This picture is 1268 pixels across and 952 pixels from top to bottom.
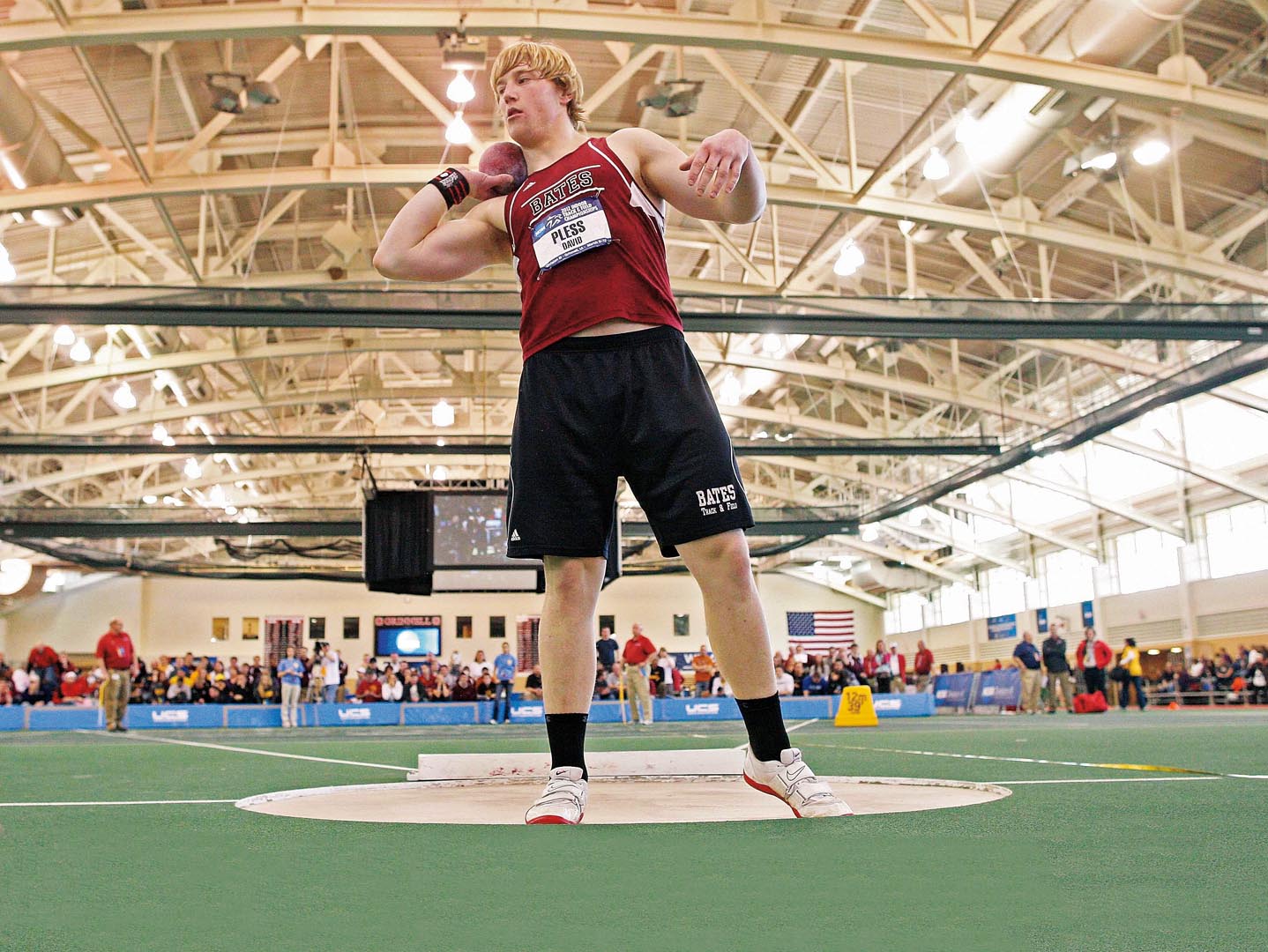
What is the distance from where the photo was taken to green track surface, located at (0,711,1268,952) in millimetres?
1045

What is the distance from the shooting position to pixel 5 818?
95.8 inches

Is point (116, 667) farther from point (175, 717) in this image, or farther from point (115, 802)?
point (115, 802)

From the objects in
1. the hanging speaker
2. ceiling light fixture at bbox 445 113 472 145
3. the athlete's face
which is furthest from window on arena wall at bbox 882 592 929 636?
the athlete's face

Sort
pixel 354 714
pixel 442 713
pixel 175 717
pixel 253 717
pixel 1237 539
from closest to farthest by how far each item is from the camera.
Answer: pixel 175 717, pixel 253 717, pixel 354 714, pixel 442 713, pixel 1237 539

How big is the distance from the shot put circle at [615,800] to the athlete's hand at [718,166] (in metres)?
1.26

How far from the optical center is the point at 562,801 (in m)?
2.24

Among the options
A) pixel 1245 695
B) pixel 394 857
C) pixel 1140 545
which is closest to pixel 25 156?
pixel 394 857

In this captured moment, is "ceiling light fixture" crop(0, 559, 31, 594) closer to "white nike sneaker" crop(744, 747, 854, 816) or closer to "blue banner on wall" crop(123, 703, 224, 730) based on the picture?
"blue banner on wall" crop(123, 703, 224, 730)

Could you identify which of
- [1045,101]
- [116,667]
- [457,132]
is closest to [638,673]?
[116,667]

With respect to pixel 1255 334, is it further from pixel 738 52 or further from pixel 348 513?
pixel 348 513

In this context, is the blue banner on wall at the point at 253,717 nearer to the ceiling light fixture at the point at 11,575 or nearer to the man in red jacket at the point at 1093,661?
the ceiling light fixture at the point at 11,575

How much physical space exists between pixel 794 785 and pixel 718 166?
127cm

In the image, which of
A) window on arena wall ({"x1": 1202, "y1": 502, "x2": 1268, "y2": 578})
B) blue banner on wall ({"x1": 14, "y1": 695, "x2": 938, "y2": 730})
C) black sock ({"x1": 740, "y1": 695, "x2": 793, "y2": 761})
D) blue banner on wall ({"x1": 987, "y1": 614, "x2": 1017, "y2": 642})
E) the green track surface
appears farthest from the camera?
blue banner on wall ({"x1": 987, "y1": 614, "x2": 1017, "y2": 642})

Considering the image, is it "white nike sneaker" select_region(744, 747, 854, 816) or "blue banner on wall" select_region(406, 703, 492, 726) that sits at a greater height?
"white nike sneaker" select_region(744, 747, 854, 816)
